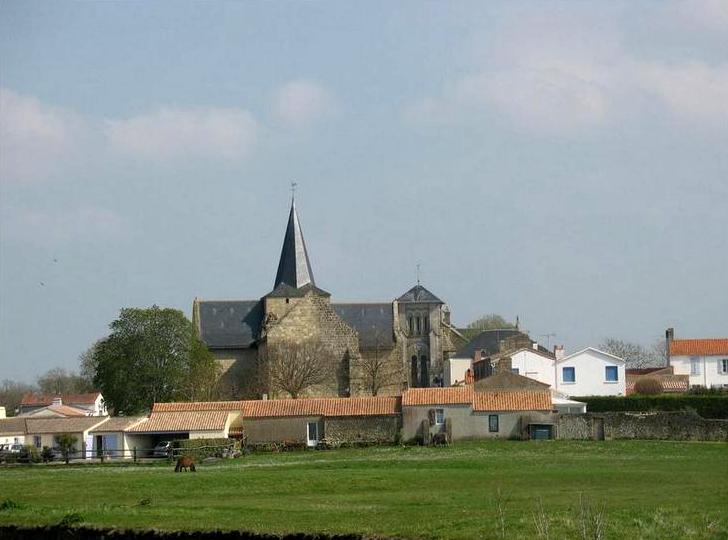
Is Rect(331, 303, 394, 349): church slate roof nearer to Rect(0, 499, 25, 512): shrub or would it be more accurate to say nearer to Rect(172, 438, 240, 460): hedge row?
Rect(172, 438, 240, 460): hedge row

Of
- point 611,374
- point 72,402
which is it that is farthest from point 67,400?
point 611,374

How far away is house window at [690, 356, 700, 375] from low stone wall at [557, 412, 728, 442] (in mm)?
29600

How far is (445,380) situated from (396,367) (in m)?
8.28

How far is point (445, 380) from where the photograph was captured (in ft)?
327

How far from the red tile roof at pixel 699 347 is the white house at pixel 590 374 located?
820 cm

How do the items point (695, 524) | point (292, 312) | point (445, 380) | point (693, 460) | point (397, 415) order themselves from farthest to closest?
point (445, 380) → point (292, 312) → point (397, 415) → point (693, 460) → point (695, 524)

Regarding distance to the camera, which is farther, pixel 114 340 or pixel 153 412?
pixel 114 340

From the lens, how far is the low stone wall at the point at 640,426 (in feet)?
181

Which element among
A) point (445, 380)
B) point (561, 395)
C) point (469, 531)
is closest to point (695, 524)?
point (469, 531)

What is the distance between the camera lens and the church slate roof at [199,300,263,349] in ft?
304

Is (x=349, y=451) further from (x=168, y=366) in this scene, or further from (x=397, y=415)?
(x=168, y=366)

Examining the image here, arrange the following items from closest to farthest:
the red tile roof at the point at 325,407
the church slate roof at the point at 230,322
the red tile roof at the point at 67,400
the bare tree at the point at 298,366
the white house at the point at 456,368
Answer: the red tile roof at the point at 325,407 < the bare tree at the point at 298,366 < the church slate roof at the point at 230,322 < the white house at the point at 456,368 < the red tile roof at the point at 67,400

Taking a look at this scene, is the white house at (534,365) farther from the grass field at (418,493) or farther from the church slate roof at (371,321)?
the grass field at (418,493)

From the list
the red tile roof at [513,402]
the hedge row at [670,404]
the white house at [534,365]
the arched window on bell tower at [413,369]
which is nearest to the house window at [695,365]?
the white house at [534,365]
